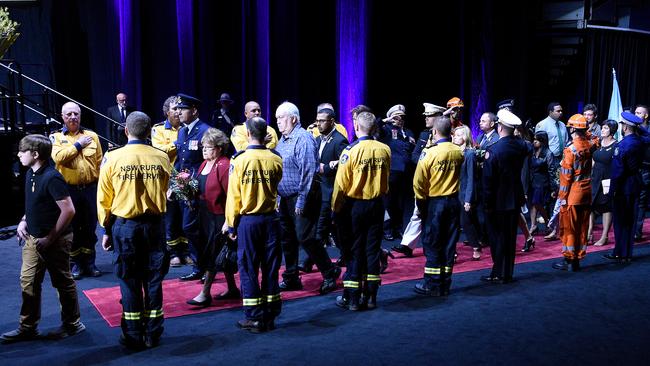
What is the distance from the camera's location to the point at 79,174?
20.1 feet

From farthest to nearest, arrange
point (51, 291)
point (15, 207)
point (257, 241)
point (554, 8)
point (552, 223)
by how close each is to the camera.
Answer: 1. point (554, 8)
2. point (15, 207)
3. point (552, 223)
4. point (51, 291)
5. point (257, 241)

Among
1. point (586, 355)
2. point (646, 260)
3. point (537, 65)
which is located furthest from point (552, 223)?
point (537, 65)

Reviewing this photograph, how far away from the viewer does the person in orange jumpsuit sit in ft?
21.0

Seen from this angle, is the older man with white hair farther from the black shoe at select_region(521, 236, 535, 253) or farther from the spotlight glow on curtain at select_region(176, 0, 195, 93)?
the spotlight glow on curtain at select_region(176, 0, 195, 93)

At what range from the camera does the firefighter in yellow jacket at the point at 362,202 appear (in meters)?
5.09

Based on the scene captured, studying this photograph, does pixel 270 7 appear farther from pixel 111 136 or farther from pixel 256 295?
pixel 256 295

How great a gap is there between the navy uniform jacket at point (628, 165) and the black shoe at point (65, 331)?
17.3 ft

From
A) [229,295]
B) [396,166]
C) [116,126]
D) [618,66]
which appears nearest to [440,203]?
[229,295]

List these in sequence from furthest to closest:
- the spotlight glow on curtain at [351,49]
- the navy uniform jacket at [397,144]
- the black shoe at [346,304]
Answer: the spotlight glow on curtain at [351,49] < the navy uniform jacket at [397,144] < the black shoe at [346,304]

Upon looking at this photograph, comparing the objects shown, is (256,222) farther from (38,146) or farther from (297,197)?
(38,146)

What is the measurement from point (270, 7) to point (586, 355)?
7.51 meters

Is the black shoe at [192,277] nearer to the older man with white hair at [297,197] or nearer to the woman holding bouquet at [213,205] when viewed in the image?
the woman holding bouquet at [213,205]

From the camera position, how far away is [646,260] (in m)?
7.08

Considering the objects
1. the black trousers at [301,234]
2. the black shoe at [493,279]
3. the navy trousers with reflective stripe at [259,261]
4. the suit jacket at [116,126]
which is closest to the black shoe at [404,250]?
the black shoe at [493,279]
